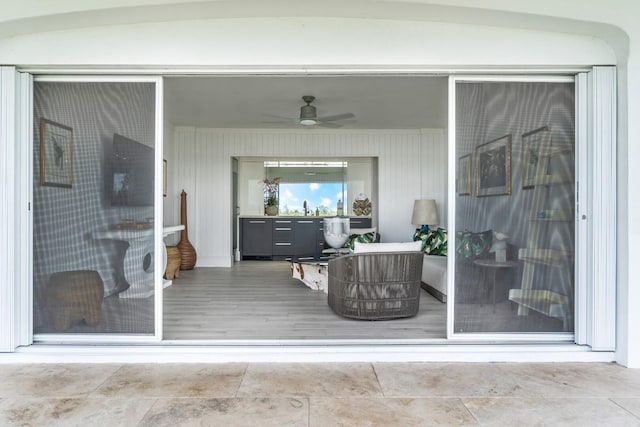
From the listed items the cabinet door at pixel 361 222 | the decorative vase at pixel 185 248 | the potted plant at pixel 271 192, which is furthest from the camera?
the potted plant at pixel 271 192

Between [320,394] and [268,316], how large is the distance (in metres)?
1.58

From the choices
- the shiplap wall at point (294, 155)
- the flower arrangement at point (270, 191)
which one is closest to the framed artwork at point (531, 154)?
the shiplap wall at point (294, 155)

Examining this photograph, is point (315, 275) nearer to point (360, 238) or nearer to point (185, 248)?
point (360, 238)

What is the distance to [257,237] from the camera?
8375mm

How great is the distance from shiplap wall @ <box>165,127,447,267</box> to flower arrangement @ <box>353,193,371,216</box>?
1131 millimetres

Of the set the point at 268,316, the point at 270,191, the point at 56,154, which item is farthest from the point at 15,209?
the point at 270,191

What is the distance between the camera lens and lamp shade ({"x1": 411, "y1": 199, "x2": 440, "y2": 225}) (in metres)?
6.96

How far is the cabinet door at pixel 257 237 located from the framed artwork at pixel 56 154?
546 cm

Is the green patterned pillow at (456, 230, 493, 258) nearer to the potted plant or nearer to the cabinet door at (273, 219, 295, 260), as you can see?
the cabinet door at (273, 219, 295, 260)

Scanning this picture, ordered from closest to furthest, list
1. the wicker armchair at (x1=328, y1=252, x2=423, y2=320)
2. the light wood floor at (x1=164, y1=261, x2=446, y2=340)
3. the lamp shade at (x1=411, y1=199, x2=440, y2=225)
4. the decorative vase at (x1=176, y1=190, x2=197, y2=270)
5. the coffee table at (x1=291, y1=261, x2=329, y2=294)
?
the light wood floor at (x1=164, y1=261, x2=446, y2=340) → the wicker armchair at (x1=328, y1=252, x2=423, y2=320) → the coffee table at (x1=291, y1=261, x2=329, y2=294) → the decorative vase at (x1=176, y1=190, x2=197, y2=270) → the lamp shade at (x1=411, y1=199, x2=440, y2=225)

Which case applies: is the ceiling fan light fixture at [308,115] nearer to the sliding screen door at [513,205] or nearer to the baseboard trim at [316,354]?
the sliding screen door at [513,205]

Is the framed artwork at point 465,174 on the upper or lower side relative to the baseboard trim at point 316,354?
upper

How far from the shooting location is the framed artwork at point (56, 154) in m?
2.94

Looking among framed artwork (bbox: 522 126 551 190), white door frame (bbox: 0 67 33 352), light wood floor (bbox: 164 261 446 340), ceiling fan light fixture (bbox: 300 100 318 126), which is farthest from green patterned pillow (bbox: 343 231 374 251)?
white door frame (bbox: 0 67 33 352)
